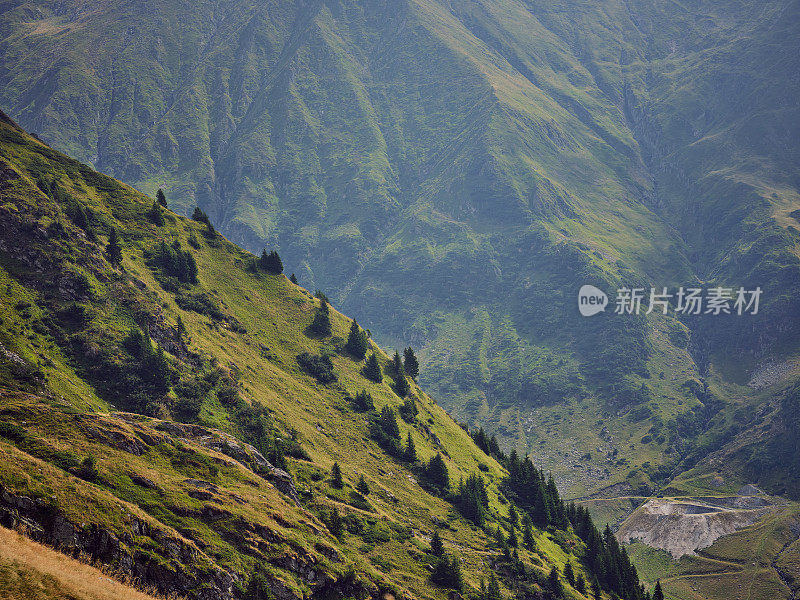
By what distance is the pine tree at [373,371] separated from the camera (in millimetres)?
181875

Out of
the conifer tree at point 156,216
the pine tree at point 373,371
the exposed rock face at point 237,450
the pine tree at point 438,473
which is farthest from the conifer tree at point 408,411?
the conifer tree at point 156,216

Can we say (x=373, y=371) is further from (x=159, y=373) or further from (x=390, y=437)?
(x=159, y=373)

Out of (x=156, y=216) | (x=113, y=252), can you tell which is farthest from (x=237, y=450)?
(x=156, y=216)

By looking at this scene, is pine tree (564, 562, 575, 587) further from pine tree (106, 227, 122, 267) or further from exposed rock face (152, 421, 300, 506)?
pine tree (106, 227, 122, 267)

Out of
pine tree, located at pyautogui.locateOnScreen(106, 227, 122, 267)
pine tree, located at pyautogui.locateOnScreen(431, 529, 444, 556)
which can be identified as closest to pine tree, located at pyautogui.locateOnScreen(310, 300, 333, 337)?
pine tree, located at pyautogui.locateOnScreen(106, 227, 122, 267)

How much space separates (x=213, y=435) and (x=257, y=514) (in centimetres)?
2130

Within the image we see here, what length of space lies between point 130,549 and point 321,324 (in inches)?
5078

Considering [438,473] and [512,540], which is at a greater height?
[438,473]

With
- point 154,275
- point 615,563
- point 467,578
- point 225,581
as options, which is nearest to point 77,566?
point 225,581

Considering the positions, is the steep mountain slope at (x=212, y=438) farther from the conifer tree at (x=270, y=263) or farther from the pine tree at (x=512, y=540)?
the conifer tree at (x=270, y=263)

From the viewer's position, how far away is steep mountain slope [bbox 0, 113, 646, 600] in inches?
2554

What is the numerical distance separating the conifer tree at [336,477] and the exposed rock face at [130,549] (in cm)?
4806

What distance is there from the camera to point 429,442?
175 m

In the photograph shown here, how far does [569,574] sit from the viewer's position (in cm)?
15238
